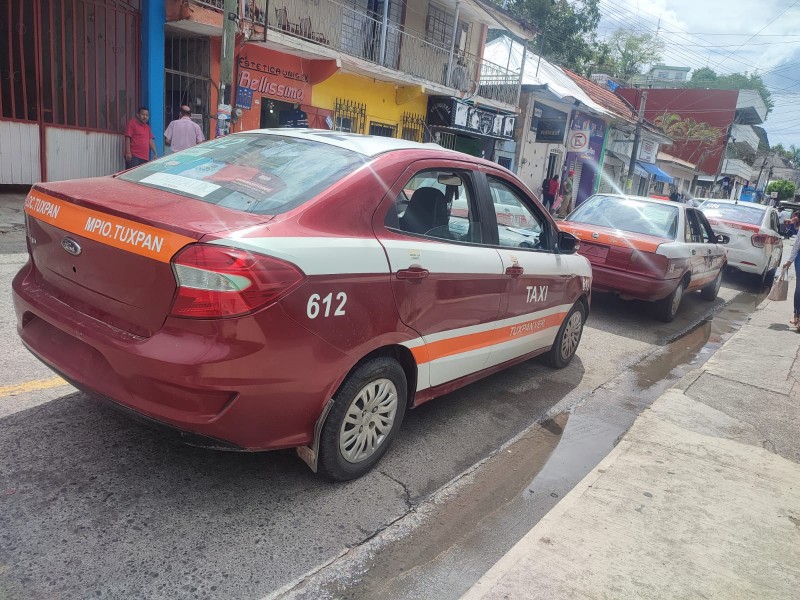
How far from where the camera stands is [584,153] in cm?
2423

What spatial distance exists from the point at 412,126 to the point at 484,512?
15379 mm

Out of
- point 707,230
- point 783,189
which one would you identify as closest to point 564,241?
point 707,230

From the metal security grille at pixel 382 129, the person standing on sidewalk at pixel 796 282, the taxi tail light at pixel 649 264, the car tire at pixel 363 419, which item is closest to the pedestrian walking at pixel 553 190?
the metal security grille at pixel 382 129

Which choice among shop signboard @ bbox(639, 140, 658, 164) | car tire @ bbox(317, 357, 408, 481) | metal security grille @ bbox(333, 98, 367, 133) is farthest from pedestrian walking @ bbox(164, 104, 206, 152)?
shop signboard @ bbox(639, 140, 658, 164)

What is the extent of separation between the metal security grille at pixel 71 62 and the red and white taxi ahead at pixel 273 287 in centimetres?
751

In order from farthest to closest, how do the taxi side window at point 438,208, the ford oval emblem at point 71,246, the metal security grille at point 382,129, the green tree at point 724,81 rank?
the green tree at point 724,81
the metal security grille at point 382,129
the taxi side window at point 438,208
the ford oval emblem at point 71,246

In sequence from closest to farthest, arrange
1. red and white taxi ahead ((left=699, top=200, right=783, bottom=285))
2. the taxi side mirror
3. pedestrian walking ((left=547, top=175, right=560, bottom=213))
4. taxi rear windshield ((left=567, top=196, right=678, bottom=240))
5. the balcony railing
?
1. the taxi side mirror
2. taxi rear windshield ((left=567, top=196, right=678, bottom=240))
3. red and white taxi ahead ((left=699, top=200, right=783, bottom=285))
4. the balcony railing
5. pedestrian walking ((left=547, top=175, right=560, bottom=213))

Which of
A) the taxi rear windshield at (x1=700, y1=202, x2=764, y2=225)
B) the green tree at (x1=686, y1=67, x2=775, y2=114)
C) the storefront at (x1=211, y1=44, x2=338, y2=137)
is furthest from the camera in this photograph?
the green tree at (x1=686, y1=67, x2=775, y2=114)

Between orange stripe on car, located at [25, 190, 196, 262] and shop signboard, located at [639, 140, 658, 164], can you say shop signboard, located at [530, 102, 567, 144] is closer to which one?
shop signboard, located at [639, 140, 658, 164]

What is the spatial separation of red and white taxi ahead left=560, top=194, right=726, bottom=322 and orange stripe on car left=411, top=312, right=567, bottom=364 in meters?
2.64

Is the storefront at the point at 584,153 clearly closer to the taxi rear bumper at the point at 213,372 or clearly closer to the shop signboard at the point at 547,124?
the shop signboard at the point at 547,124

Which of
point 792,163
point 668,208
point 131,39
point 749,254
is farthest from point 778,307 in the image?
point 792,163

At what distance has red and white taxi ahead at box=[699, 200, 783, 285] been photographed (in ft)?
36.5

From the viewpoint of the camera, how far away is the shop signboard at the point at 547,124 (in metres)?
20.9
